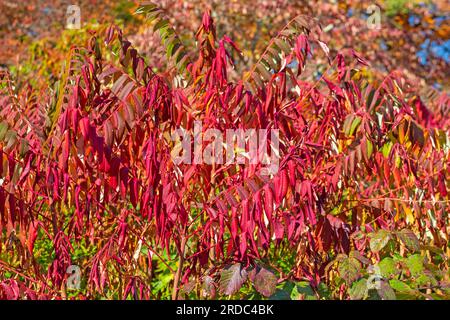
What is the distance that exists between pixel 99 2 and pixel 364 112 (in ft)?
38.5

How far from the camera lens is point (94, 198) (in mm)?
2367

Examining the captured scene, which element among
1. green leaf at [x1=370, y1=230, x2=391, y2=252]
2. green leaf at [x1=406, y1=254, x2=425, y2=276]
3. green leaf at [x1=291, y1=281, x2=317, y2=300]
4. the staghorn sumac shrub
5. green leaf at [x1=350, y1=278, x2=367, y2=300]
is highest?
the staghorn sumac shrub

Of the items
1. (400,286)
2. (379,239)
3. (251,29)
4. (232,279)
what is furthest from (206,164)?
(251,29)

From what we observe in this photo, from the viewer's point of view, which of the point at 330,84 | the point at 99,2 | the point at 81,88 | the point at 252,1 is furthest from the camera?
the point at 99,2

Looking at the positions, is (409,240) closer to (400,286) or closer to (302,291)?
(400,286)

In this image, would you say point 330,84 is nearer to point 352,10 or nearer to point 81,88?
point 81,88

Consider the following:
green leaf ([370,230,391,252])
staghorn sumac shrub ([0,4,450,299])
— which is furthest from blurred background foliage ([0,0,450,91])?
green leaf ([370,230,391,252])

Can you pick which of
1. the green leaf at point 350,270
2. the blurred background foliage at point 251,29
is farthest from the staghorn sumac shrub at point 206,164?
the blurred background foliage at point 251,29

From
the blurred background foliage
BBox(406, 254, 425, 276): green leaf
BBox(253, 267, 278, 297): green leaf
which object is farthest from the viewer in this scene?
the blurred background foliage

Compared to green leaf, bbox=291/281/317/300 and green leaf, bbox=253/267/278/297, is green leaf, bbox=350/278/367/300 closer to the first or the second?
green leaf, bbox=291/281/317/300

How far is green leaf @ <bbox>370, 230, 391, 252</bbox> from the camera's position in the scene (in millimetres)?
2150

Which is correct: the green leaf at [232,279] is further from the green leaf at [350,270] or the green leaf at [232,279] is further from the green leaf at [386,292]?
the green leaf at [386,292]

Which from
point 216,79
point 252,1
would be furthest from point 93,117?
point 252,1

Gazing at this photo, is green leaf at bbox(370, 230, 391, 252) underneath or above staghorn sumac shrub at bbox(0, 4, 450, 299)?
underneath
